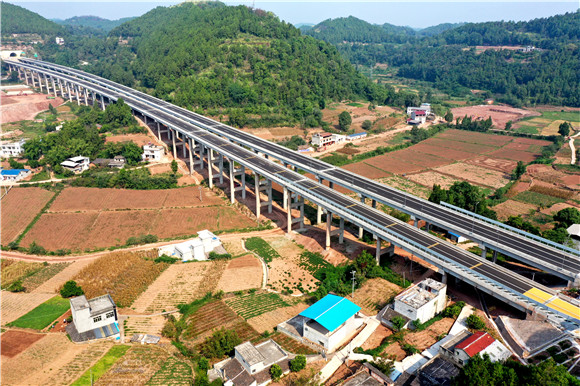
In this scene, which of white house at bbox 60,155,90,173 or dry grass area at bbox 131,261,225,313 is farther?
white house at bbox 60,155,90,173

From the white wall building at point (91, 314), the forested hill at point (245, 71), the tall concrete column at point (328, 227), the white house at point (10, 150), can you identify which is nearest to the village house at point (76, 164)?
the white house at point (10, 150)

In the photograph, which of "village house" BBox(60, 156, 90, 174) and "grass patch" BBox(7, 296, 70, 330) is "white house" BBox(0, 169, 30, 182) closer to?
"village house" BBox(60, 156, 90, 174)

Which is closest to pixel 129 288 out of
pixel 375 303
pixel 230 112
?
pixel 375 303

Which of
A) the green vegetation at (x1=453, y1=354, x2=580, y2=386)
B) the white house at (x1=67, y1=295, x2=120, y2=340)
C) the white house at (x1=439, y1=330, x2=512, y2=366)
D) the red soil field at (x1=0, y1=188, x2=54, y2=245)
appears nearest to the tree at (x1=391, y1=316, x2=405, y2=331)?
the white house at (x1=439, y1=330, x2=512, y2=366)

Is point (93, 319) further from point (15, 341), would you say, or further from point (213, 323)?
point (213, 323)

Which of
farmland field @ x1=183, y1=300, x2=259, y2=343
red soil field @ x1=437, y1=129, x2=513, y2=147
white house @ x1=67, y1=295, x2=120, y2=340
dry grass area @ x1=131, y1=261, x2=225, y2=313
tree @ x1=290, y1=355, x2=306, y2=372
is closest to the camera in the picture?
tree @ x1=290, y1=355, x2=306, y2=372

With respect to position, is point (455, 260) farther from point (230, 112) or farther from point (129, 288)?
point (230, 112)
